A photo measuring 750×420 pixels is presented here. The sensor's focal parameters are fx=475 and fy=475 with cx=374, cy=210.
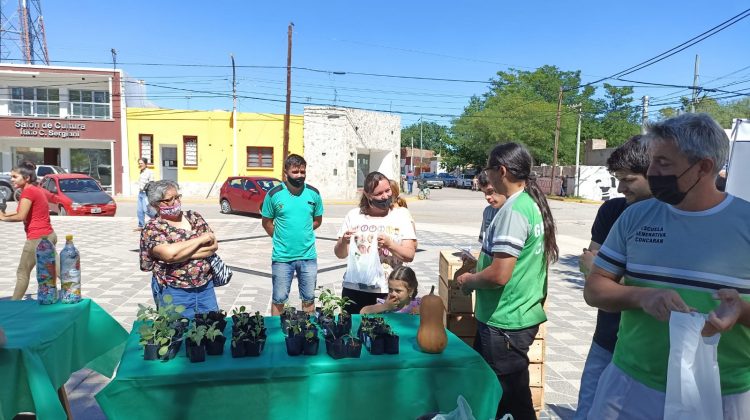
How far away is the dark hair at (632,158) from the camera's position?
8.75ft

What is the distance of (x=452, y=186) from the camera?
49.5 meters

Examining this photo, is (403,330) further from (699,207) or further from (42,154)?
(42,154)

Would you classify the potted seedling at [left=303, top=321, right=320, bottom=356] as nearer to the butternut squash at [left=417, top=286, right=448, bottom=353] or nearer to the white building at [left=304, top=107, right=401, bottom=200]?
the butternut squash at [left=417, top=286, right=448, bottom=353]

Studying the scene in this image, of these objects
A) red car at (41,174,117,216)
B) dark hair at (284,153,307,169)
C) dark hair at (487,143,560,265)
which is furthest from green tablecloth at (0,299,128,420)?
red car at (41,174,117,216)

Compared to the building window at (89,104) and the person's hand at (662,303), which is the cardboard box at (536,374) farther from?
the building window at (89,104)

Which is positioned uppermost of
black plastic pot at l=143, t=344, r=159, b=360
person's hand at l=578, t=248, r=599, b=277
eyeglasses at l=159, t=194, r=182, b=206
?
eyeglasses at l=159, t=194, r=182, b=206

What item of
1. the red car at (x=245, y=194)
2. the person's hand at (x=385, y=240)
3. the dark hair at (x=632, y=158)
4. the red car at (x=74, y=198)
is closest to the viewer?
the dark hair at (x=632, y=158)

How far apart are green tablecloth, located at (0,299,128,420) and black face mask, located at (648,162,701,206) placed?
3.05m

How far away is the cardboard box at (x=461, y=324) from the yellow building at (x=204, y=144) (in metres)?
24.3

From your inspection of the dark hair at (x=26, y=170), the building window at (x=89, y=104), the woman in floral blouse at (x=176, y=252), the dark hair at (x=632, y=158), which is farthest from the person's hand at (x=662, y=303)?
the building window at (x=89, y=104)

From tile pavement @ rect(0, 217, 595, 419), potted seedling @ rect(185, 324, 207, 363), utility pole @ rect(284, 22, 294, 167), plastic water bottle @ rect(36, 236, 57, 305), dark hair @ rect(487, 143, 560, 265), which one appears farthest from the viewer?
utility pole @ rect(284, 22, 294, 167)

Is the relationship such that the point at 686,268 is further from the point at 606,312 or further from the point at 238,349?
the point at 238,349

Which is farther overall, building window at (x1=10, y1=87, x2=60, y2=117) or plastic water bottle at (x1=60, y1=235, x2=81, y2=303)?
building window at (x1=10, y1=87, x2=60, y2=117)

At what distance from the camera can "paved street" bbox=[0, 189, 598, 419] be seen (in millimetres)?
4297
